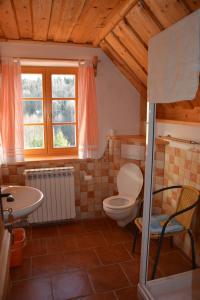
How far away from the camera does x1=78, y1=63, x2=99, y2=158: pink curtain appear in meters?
3.19

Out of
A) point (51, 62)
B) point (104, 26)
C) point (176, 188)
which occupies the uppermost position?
point (104, 26)

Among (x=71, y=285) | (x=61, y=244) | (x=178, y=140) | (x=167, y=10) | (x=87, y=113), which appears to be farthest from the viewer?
(x=87, y=113)

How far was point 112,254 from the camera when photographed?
8.94 ft

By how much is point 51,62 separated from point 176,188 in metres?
2.19

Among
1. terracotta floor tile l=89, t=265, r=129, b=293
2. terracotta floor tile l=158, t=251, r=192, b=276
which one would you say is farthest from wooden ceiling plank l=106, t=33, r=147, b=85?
terracotta floor tile l=89, t=265, r=129, b=293

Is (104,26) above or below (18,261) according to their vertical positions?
above

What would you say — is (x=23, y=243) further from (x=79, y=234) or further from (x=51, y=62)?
(x=51, y=62)

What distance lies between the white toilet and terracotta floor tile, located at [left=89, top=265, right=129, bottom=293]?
0.63m

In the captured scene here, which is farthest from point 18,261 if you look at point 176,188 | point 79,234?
point 176,188

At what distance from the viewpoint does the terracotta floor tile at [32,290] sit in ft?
6.93

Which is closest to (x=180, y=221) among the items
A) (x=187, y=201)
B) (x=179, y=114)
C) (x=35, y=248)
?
(x=187, y=201)

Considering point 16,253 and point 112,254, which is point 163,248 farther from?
point 16,253

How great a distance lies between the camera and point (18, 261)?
2.51 meters

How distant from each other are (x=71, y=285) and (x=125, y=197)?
1.31 metres
